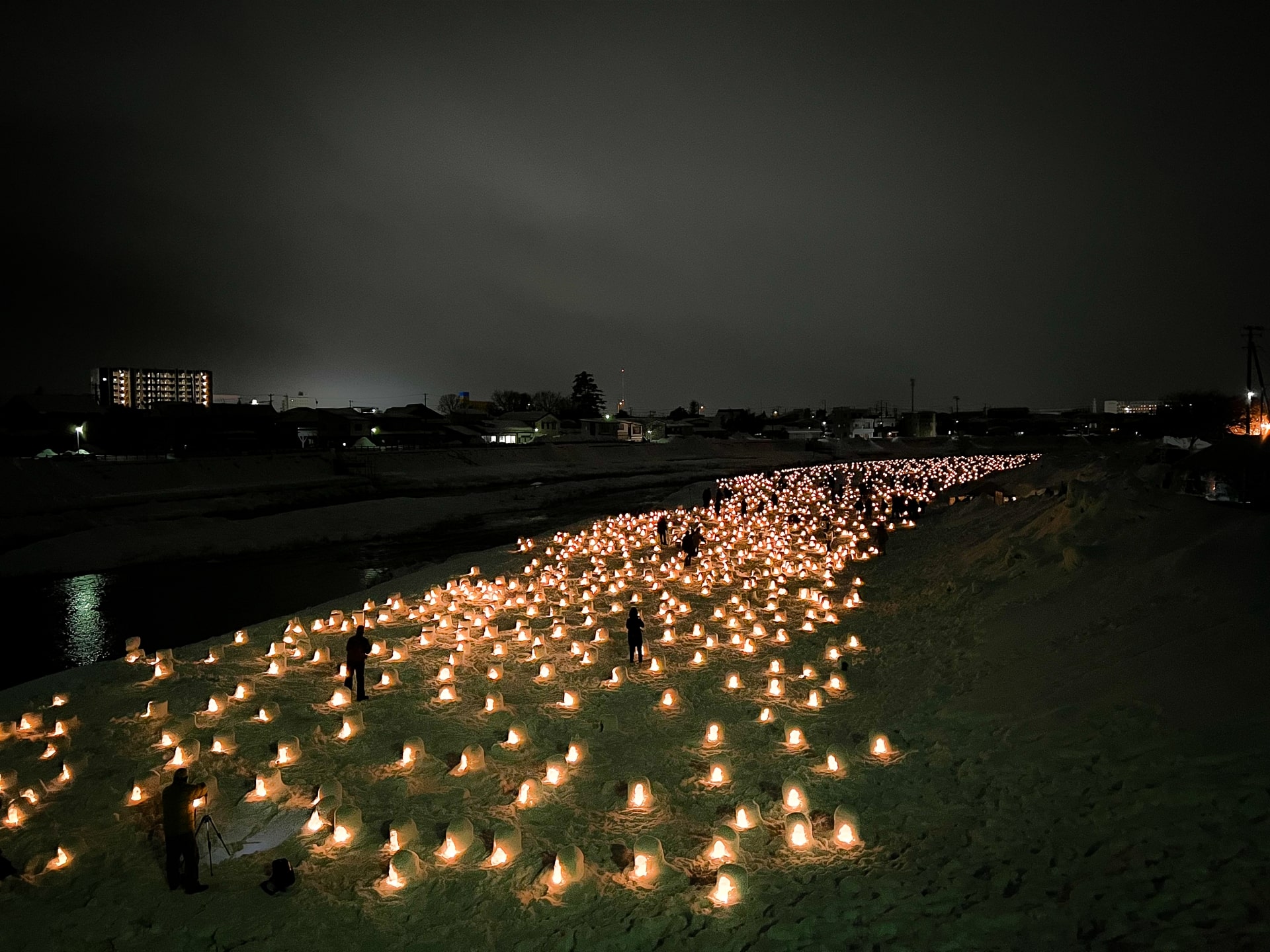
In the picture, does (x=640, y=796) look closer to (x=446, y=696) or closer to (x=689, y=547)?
(x=446, y=696)

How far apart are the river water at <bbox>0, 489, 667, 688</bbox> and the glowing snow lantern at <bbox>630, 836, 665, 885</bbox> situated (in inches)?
553

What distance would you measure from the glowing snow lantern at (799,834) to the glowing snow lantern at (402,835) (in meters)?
3.62

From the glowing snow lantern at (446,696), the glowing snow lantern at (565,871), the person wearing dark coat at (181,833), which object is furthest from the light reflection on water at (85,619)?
the glowing snow lantern at (565,871)

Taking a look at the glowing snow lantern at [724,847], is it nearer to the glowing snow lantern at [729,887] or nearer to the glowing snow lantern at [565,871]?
the glowing snow lantern at [729,887]

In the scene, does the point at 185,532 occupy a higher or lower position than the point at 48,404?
lower

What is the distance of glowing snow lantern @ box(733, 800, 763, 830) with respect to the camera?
700 cm

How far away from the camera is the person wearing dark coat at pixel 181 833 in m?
6.11

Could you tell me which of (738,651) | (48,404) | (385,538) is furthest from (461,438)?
(738,651)

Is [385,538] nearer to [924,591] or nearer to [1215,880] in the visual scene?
[924,591]

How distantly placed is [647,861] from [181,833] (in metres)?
4.14

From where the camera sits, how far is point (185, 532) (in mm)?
27734

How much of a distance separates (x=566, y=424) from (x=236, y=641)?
279 feet

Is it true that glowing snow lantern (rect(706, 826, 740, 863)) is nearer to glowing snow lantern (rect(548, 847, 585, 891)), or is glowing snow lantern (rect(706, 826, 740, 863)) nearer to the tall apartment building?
glowing snow lantern (rect(548, 847, 585, 891))

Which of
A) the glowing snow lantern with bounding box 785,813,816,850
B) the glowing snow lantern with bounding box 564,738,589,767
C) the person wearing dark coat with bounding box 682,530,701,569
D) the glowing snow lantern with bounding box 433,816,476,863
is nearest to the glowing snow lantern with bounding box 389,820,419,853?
the glowing snow lantern with bounding box 433,816,476,863
